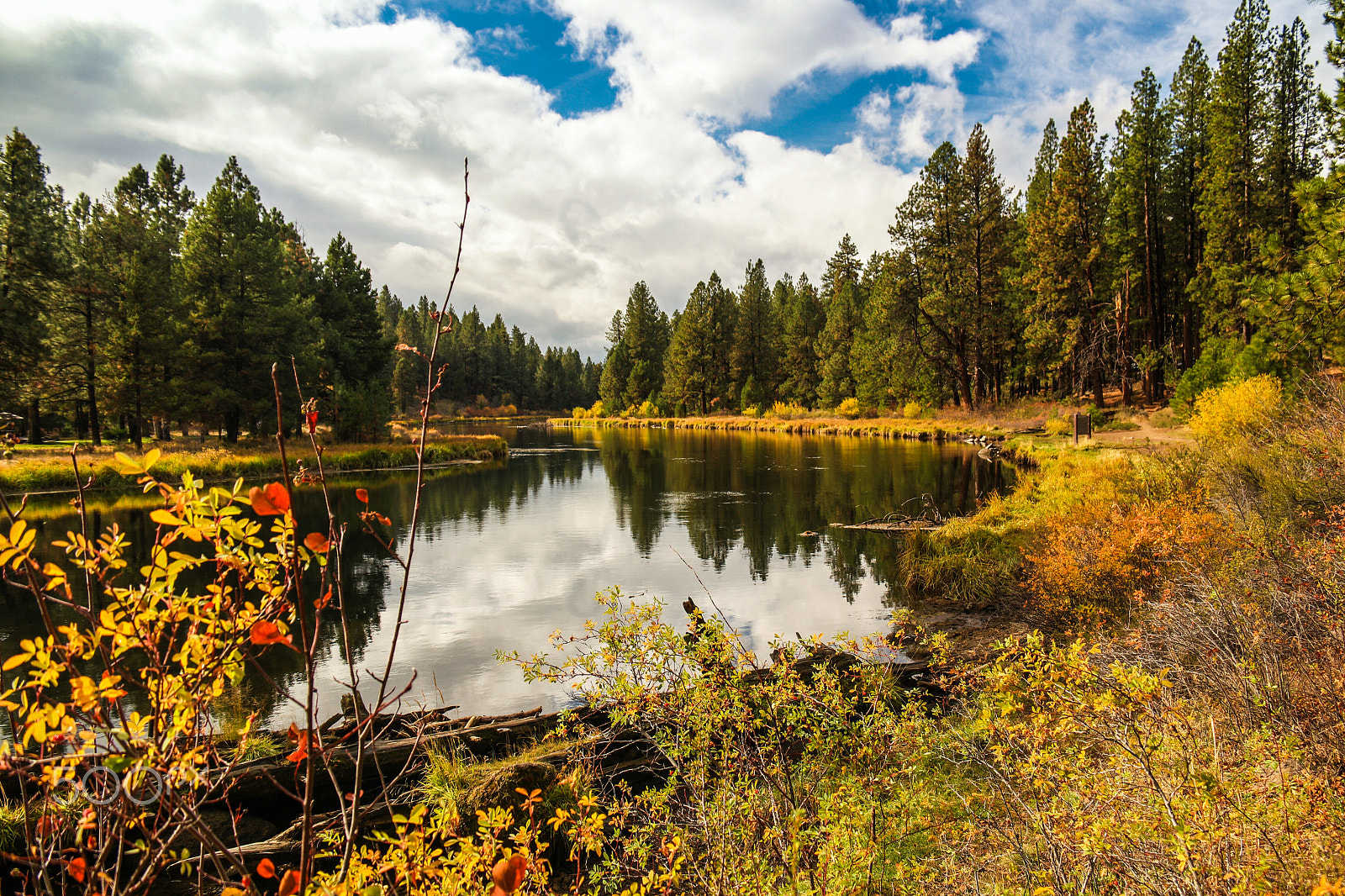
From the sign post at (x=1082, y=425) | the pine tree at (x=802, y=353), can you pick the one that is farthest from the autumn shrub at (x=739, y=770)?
the pine tree at (x=802, y=353)

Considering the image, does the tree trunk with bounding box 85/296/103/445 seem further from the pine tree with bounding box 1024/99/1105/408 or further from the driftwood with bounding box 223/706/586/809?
the pine tree with bounding box 1024/99/1105/408

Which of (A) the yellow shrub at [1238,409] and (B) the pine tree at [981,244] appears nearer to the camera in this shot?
(A) the yellow shrub at [1238,409]

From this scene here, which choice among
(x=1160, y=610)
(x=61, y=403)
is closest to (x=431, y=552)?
(x=1160, y=610)

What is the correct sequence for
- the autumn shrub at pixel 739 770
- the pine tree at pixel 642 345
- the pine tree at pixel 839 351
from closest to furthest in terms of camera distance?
the autumn shrub at pixel 739 770 < the pine tree at pixel 839 351 < the pine tree at pixel 642 345

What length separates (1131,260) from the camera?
3253cm

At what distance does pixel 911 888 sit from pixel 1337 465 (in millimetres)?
7254

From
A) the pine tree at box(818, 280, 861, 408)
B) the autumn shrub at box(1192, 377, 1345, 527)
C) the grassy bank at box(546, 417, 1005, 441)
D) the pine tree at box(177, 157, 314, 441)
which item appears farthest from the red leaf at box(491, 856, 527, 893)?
the pine tree at box(818, 280, 861, 408)

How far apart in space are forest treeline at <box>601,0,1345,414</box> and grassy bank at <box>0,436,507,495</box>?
23.7 metres

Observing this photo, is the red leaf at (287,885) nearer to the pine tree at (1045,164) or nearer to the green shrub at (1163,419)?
the green shrub at (1163,419)

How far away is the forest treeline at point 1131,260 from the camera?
17016 millimetres

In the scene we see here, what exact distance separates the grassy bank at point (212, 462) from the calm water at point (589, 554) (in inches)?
70.1

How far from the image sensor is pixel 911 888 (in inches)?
128

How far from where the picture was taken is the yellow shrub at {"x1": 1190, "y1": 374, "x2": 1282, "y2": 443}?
10.9 metres

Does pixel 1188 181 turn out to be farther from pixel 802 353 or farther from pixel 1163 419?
pixel 802 353
